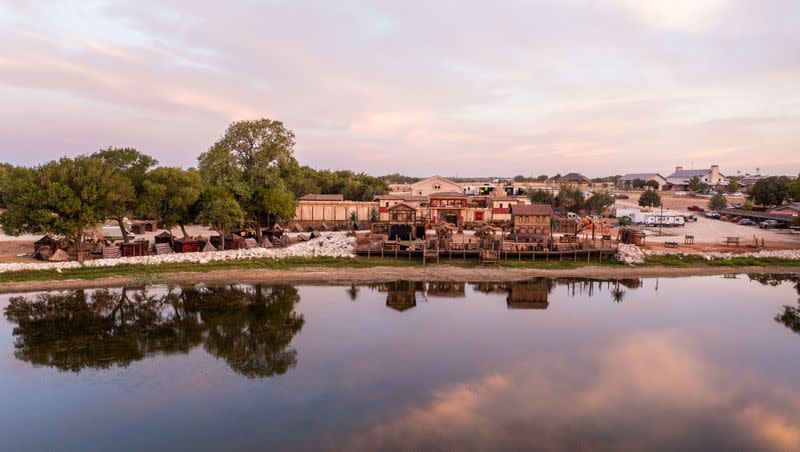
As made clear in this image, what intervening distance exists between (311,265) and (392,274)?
815 centimetres

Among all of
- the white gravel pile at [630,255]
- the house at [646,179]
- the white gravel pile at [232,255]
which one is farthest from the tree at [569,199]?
the house at [646,179]

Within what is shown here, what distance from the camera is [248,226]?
56562 millimetres

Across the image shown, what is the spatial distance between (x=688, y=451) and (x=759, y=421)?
4876 mm

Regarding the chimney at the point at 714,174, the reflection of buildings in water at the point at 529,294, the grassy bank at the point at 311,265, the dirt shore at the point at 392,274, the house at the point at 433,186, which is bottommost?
the reflection of buildings in water at the point at 529,294

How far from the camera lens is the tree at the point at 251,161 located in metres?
49.8

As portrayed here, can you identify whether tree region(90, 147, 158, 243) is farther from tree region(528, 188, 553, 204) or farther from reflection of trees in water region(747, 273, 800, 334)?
tree region(528, 188, 553, 204)

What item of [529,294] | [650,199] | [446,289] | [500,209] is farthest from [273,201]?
[650,199]

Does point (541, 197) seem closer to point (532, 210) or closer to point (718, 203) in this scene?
point (718, 203)

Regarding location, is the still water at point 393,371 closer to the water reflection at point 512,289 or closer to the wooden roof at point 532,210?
the water reflection at point 512,289

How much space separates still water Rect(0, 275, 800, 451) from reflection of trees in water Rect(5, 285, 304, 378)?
15 cm

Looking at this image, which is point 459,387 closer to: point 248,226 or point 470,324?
point 470,324

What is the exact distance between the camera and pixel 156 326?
28.6 metres

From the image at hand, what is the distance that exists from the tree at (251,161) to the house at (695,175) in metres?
138

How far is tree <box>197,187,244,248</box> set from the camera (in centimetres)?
4422
